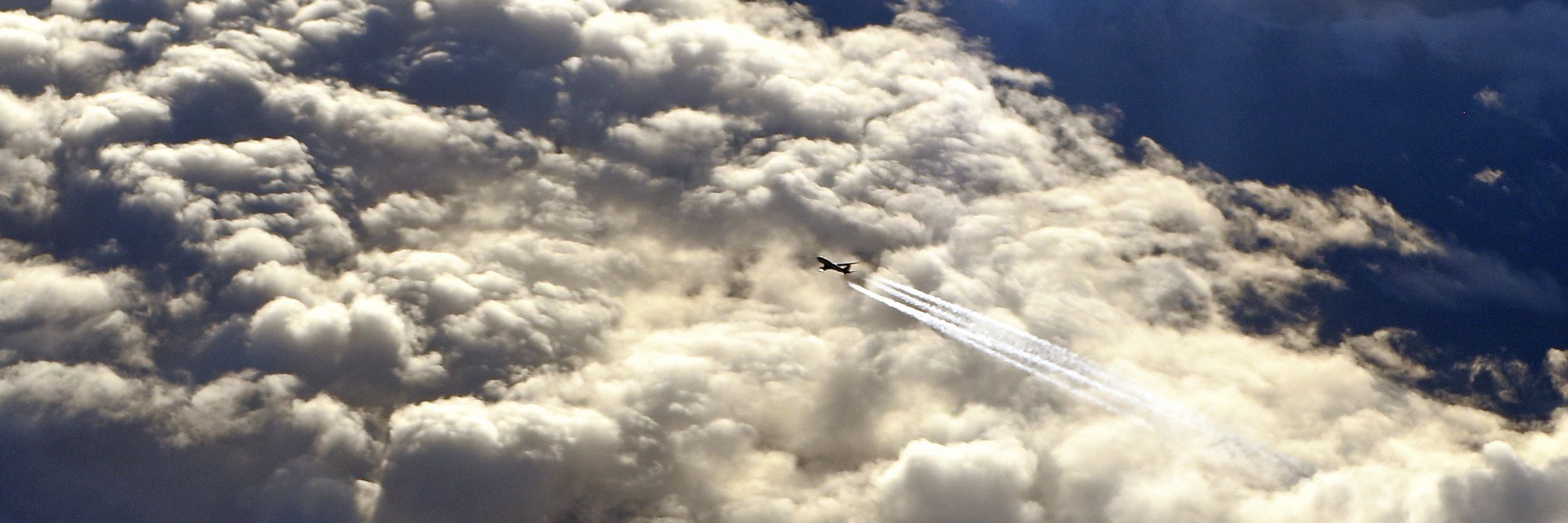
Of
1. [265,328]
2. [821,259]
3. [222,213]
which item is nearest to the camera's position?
[821,259]

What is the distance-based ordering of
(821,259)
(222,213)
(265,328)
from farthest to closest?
1. (222,213)
2. (265,328)
3. (821,259)

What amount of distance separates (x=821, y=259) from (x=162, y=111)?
11668 cm

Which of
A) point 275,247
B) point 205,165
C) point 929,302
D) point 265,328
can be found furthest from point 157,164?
point 929,302

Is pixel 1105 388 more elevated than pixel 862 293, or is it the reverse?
pixel 862 293

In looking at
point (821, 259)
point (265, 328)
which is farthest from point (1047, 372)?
point (265, 328)

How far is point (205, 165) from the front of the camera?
19388 cm

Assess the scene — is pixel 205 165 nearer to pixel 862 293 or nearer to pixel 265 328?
pixel 265 328

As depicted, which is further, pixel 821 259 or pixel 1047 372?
pixel 1047 372

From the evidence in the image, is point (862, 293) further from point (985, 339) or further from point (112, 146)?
point (112, 146)

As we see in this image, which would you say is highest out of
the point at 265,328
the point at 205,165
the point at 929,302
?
the point at 205,165

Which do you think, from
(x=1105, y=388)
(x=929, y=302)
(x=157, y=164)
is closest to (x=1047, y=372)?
(x=1105, y=388)

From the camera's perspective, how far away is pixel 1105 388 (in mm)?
180750

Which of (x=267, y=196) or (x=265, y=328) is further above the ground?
(x=267, y=196)

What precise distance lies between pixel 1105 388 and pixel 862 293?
131ft
